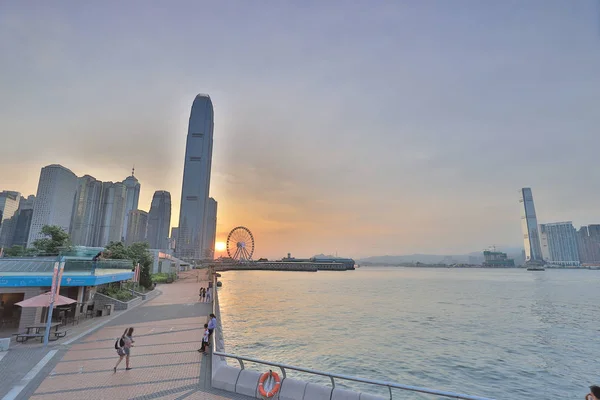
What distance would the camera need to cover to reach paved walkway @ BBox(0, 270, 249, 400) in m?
10.2

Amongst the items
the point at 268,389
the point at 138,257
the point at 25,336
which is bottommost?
the point at 268,389

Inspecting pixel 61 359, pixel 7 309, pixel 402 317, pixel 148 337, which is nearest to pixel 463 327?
pixel 402 317

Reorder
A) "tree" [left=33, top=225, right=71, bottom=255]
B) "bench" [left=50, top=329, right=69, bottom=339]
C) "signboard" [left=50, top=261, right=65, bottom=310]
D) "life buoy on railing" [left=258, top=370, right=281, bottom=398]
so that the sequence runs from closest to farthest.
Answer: "life buoy on railing" [left=258, top=370, right=281, bottom=398] < "signboard" [left=50, top=261, right=65, bottom=310] < "bench" [left=50, top=329, right=69, bottom=339] < "tree" [left=33, top=225, right=71, bottom=255]

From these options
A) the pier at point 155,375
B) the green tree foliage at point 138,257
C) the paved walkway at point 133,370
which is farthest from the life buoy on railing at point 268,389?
the green tree foliage at point 138,257

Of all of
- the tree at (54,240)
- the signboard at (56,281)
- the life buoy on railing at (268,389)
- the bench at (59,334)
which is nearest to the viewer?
the life buoy on railing at (268,389)

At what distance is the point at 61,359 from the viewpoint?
13664mm

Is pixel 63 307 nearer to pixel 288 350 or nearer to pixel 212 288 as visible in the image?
pixel 212 288

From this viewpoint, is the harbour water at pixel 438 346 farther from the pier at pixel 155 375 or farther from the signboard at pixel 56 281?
the signboard at pixel 56 281

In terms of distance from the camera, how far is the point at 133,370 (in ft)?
40.7

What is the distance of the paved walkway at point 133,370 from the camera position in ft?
33.4

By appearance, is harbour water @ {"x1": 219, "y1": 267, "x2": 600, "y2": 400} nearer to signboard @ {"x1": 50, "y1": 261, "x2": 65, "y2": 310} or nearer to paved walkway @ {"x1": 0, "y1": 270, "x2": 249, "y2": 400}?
paved walkway @ {"x1": 0, "y1": 270, "x2": 249, "y2": 400}

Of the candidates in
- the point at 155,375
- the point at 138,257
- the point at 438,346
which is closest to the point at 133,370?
the point at 155,375

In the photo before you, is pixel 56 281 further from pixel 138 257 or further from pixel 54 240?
pixel 138 257

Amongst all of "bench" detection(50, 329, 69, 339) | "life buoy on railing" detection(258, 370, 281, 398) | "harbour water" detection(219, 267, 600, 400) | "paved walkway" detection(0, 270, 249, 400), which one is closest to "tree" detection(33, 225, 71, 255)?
"harbour water" detection(219, 267, 600, 400)
